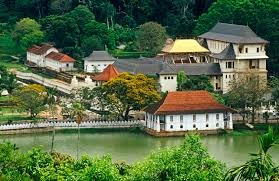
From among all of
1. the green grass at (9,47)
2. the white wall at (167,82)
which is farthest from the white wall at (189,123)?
the green grass at (9,47)

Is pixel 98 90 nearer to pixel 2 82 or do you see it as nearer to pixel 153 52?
pixel 2 82

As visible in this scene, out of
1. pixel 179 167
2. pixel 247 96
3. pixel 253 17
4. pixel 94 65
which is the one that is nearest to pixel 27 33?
pixel 94 65

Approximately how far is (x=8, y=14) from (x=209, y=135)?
33.8 m

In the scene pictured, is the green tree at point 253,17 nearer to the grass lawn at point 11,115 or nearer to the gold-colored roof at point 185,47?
the gold-colored roof at point 185,47

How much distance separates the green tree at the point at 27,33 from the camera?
67.4 meters

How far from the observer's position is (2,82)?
51781mm

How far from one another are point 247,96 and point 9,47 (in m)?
27.3

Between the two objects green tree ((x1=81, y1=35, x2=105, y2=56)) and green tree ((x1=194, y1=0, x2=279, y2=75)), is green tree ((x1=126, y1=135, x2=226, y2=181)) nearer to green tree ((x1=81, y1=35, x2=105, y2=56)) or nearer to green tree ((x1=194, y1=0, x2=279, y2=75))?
green tree ((x1=194, y1=0, x2=279, y2=75))

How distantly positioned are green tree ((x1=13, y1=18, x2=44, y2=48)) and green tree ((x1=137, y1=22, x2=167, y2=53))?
7.49 meters

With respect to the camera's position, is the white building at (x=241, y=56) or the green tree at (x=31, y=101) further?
the white building at (x=241, y=56)

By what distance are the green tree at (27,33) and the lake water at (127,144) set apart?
2353 cm

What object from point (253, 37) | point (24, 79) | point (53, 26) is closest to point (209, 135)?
point (253, 37)

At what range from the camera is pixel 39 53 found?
65.0m

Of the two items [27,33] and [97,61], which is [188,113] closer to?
[97,61]
